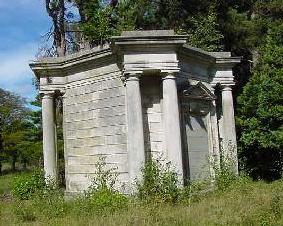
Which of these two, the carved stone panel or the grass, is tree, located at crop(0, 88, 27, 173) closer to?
the carved stone panel

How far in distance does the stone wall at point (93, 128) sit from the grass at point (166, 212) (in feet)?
5.86

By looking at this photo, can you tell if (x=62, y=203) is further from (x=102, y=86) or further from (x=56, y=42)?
(x=56, y=42)

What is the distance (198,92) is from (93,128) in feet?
11.0

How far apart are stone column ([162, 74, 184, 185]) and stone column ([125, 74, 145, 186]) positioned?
729 mm

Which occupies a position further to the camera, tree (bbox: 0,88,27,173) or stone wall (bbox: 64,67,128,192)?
tree (bbox: 0,88,27,173)

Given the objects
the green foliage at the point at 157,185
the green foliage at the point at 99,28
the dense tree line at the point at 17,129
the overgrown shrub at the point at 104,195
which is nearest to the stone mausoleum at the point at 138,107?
the overgrown shrub at the point at 104,195

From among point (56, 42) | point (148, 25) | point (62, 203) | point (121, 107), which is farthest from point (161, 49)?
point (56, 42)

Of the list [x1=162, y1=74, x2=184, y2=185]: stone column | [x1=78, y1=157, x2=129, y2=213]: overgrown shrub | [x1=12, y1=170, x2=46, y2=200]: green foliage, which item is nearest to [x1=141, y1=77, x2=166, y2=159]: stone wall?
[x1=162, y1=74, x2=184, y2=185]: stone column

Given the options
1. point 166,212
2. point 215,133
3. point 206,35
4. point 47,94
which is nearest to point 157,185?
point 166,212

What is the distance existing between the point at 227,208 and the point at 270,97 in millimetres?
7482

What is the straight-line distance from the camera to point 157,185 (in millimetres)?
11477

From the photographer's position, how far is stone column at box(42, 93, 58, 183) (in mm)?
15000

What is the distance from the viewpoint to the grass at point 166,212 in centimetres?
846

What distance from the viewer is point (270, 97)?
16266 mm
